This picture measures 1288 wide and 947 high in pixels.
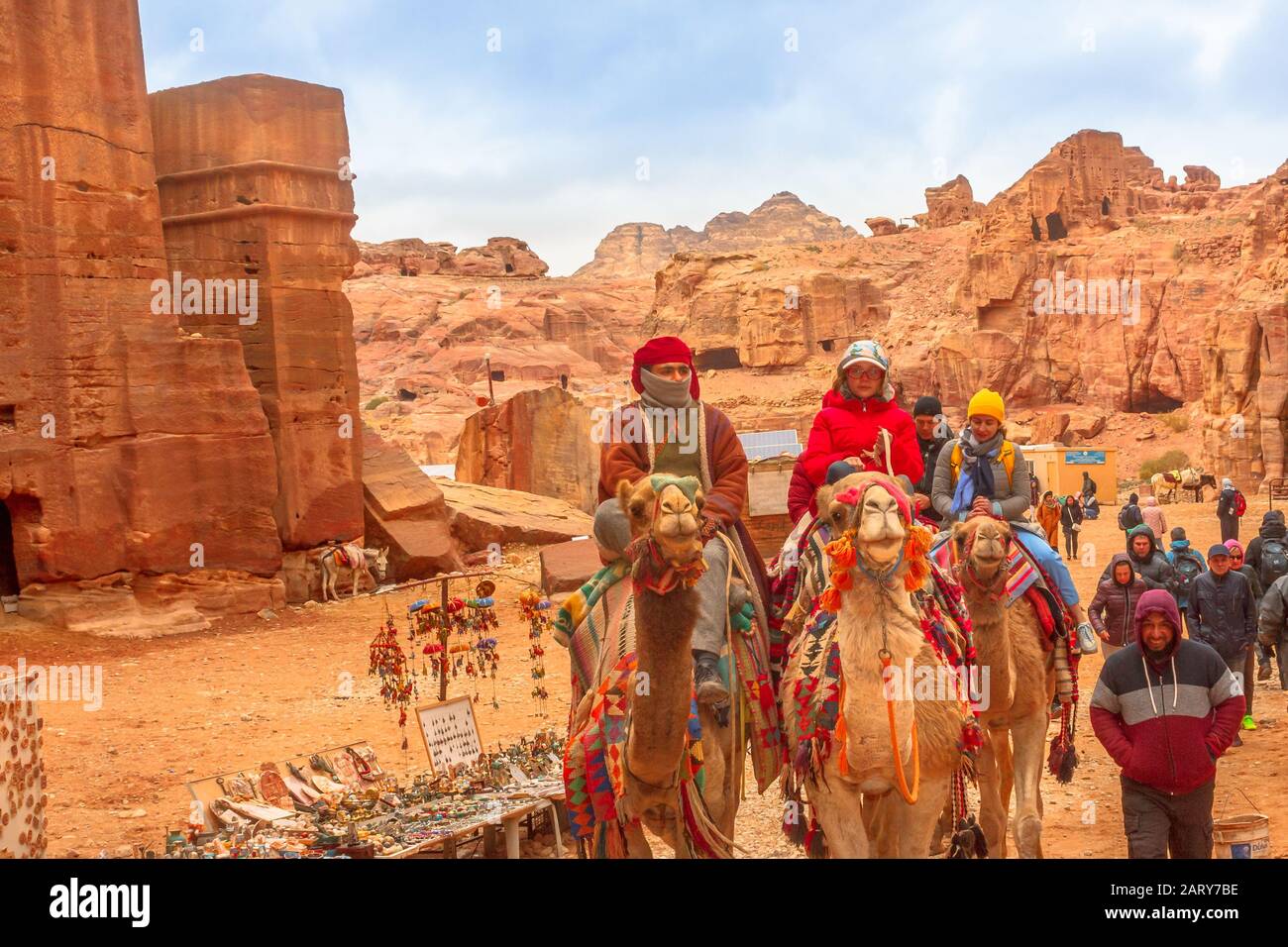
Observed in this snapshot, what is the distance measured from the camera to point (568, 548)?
20.6m

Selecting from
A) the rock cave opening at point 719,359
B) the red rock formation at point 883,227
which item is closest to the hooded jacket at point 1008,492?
the rock cave opening at point 719,359

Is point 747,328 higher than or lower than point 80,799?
higher

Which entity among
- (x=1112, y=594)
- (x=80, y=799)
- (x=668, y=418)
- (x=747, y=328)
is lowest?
(x=80, y=799)

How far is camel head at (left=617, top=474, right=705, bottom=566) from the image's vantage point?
4496mm

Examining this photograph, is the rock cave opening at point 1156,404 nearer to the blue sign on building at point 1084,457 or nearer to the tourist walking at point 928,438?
the blue sign on building at point 1084,457

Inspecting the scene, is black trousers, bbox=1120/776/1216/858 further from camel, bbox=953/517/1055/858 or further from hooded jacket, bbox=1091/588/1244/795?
camel, bbox=953/517/1055/858

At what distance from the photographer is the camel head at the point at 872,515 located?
5074mm

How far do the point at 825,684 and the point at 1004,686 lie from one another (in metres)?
1.88

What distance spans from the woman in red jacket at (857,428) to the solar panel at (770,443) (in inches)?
748

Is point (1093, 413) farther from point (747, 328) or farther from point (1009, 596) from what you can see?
point (1009, 596)

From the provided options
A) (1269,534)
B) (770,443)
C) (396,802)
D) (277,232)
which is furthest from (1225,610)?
(770,443)

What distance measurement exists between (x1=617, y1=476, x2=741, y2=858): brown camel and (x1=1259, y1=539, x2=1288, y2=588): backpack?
9.29 metres

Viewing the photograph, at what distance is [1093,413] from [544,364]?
30602 millimetres
